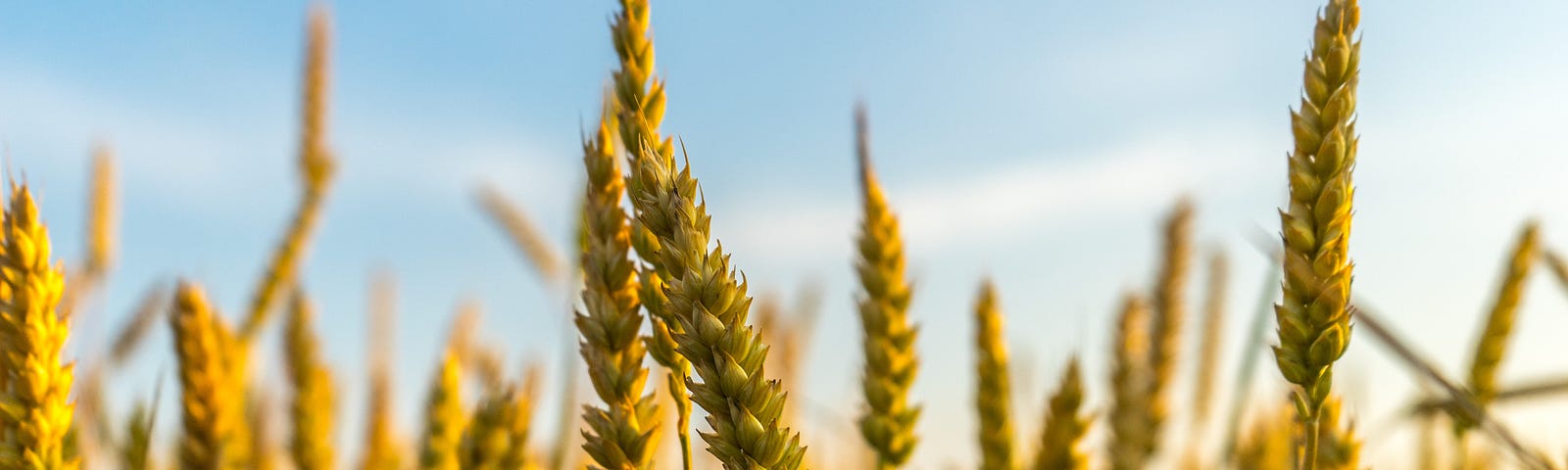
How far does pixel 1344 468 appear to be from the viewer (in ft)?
3.33

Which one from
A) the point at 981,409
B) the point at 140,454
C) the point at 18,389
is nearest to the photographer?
the point at 18,389

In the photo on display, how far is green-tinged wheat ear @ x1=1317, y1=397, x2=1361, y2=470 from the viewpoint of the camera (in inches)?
39.9

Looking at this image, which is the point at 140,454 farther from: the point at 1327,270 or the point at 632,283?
the point at 1327,270

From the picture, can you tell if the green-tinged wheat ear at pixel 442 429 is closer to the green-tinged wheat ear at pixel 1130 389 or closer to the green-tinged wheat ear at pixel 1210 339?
the green-tinged wheat ear at pixel 1130 389

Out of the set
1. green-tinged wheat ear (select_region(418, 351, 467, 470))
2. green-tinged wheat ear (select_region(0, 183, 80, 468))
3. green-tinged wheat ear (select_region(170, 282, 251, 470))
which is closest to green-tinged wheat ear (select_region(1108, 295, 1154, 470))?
green-tinged wheat ear (select_region(418, 351, 467, 470))

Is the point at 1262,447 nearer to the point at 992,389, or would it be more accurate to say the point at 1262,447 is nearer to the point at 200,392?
the point at 992,389

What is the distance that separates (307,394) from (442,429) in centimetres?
82

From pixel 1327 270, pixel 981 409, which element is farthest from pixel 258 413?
pixel 1327 270

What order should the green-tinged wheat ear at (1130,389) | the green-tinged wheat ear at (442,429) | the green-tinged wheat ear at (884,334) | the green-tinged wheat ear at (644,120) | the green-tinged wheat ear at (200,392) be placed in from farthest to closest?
the green-tinged wheat ear at (1130,389) < the green-tinged wheat ear at (442,429) < the green-tinged wheat ear at (200,392) < the green-tinged wheat ear at (884,334) < the green-tinged wheat ear at (644,120)

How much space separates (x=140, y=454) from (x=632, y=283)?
76cm

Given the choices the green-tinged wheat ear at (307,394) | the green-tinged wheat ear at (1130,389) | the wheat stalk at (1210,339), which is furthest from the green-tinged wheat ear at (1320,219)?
the wheat stalk at (1210,339)

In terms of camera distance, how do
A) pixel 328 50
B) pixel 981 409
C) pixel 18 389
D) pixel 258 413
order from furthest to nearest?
pixel 328 50 < pixel 258 413 < pixel 981 409 < pixel 18 389

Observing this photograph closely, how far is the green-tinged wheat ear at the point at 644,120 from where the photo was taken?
0.75 metres

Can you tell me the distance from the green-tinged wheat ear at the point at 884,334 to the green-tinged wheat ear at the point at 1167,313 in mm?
989
